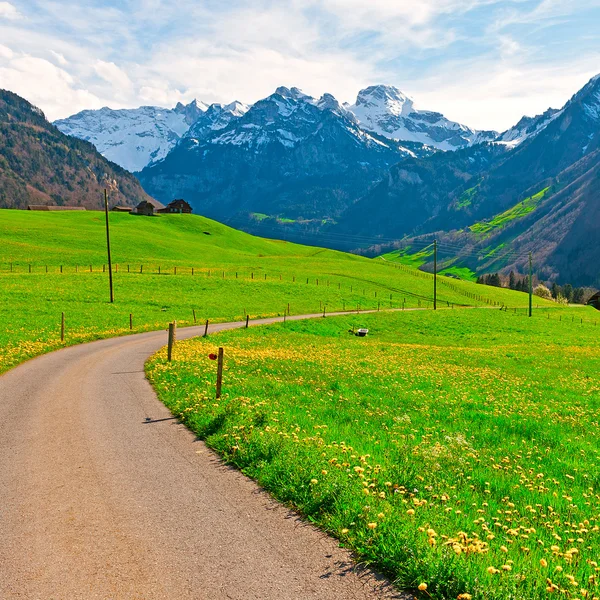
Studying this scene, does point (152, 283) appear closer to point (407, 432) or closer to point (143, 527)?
point (407, 432)

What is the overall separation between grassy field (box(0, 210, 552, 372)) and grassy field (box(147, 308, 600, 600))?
17095 mm

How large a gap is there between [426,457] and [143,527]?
6646 mm

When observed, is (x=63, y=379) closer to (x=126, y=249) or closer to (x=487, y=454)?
(x=487, y=454)

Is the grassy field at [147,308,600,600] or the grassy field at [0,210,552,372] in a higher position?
the grassy field at [0,210,552,372]

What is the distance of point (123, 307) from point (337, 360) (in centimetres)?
3462

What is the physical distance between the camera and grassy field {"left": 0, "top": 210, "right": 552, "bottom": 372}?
46438 mm

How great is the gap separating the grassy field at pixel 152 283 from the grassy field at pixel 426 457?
17.1 metres

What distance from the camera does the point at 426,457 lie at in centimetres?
1142

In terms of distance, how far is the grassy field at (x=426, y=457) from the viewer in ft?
22.3

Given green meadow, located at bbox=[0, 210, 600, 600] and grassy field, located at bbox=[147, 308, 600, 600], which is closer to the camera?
grassy field, located at bbox=[147, 308, 600, 600]

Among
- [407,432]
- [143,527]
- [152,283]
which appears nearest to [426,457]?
[407,432]

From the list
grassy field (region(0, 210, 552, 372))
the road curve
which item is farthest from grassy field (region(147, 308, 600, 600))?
grassy field (region(0, 210, 552, 372))

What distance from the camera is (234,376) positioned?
71.7ft

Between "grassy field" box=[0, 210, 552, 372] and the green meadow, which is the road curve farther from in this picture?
"grassy field" box=[0, 210, 552, 372]
